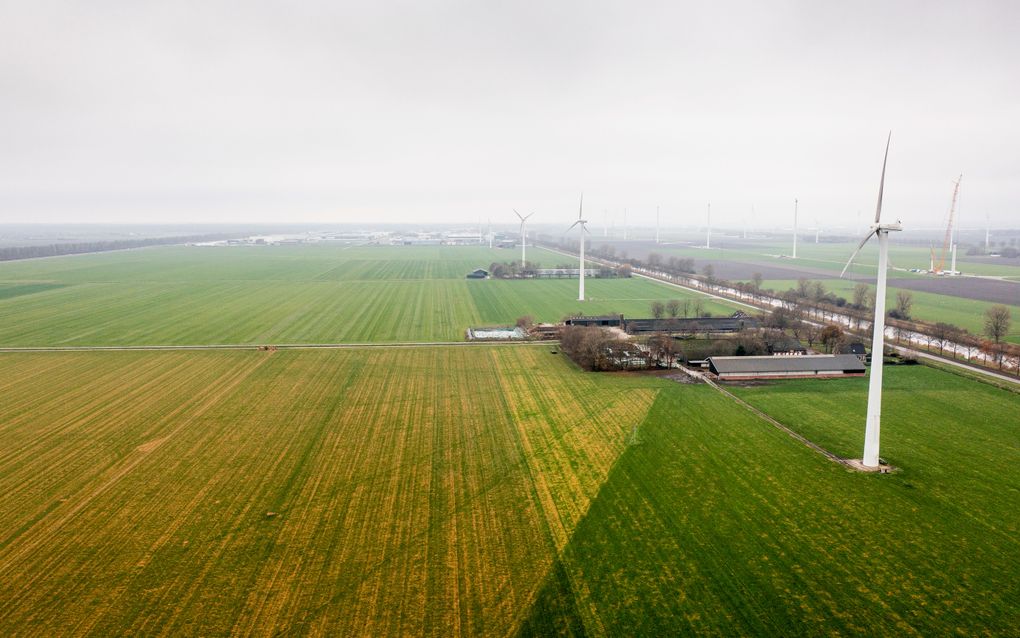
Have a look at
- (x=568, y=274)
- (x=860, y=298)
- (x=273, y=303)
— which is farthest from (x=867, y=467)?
(x=568, y=274)

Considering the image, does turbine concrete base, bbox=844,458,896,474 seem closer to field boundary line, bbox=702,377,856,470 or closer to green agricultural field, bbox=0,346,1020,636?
field boundary line, bbox=702,377,856,470

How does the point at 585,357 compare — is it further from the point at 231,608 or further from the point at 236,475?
the point at 231,608

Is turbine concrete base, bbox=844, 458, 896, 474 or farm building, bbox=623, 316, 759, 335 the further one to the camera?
farm building, bbox=623, 316, 759, 335

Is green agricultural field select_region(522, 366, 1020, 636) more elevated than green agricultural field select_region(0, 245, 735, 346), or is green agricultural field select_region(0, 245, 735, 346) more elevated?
green agricultural field select_region(0, 245, 735, 346)

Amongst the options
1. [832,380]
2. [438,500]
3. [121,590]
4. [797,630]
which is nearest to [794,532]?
[797,630]

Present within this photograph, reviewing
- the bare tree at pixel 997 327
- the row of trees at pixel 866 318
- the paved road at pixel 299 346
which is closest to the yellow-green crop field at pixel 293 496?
the paved road at pixel 299 346

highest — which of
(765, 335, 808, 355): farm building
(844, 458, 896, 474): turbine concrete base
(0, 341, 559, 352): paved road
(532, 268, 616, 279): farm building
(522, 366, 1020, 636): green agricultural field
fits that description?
(532, 268, 616, 279): farm building

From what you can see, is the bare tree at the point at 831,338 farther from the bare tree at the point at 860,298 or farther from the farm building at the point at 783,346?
the bare tree at the point at 860,298

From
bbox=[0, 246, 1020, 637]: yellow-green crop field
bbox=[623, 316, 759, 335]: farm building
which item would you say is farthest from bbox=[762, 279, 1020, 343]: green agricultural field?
bbox=[0, 246, 1020, 637]: yellow-green crop field
